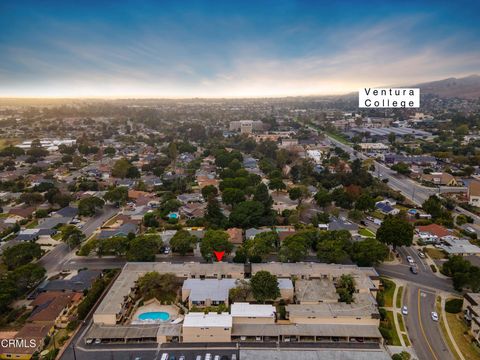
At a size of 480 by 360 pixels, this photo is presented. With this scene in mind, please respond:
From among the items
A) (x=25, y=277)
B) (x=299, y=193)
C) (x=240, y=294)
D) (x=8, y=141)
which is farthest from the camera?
(x=8, y=141)

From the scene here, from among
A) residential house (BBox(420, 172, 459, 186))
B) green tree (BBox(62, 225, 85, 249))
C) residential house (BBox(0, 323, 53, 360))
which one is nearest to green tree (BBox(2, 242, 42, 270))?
green tree (BBox(62, 225, 85, 249))

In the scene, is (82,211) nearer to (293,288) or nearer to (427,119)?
(293,288)

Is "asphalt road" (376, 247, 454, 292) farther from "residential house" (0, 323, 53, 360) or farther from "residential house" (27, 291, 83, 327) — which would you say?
"residential house" (0, 323, 53, 360)

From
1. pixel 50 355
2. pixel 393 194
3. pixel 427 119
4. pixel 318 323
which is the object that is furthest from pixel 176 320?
pixel 427 119

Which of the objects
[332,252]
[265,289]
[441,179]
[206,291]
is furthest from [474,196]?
[206,291]

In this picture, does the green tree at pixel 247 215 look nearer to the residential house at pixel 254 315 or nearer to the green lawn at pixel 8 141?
the residential house at pixel 254 315

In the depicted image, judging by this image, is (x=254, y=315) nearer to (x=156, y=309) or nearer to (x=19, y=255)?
(x=156, y=309)
